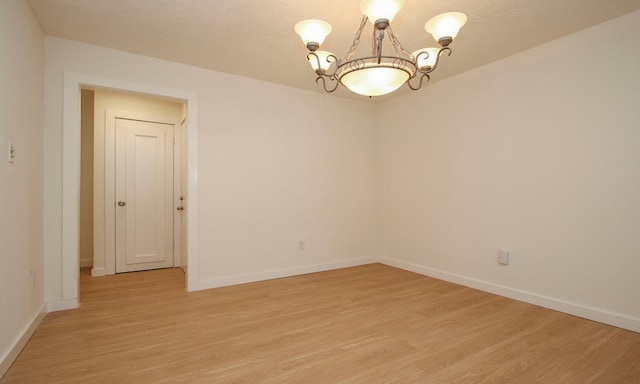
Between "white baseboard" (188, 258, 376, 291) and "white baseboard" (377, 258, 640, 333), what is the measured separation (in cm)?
94

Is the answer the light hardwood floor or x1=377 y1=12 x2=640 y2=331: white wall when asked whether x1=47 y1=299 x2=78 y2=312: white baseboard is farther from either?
Answer: x1=377 y1=12 x2=640 y2=331: white wall

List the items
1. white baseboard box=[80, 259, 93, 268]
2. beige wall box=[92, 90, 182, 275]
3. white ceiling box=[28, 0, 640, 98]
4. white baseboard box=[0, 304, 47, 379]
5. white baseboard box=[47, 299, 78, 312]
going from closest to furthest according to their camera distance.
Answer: white baseboard box=[0, 304, 47, 379]
white ceiling box=[28, 0, 640, 98]
white baseboard box=[47, 299, 78, 312]
beige wall box=[92, 90, 182, 275]
white baseboard box=[80, 259, 93, 268]

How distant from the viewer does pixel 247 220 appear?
3.78 meters

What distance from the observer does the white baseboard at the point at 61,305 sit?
2.77 metres

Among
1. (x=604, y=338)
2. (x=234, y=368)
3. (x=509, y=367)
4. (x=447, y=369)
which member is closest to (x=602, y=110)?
(x=604, y=338)

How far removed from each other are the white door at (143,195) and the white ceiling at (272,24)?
1.60m

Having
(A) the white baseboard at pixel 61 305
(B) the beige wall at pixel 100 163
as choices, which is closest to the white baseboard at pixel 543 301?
(A) the white baseboard at pixel 61 305

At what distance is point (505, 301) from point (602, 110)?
1.91 meters

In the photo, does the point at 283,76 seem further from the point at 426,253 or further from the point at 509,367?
the point at 509,367

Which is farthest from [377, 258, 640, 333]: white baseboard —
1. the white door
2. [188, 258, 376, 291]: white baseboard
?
the white door

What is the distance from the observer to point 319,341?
2.24 m

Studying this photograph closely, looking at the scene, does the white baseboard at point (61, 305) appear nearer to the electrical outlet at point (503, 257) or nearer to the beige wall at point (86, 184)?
the beige wall at point (86, 184)

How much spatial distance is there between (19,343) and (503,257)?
13.5ft

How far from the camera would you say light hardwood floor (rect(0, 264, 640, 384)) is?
6.00 feet
